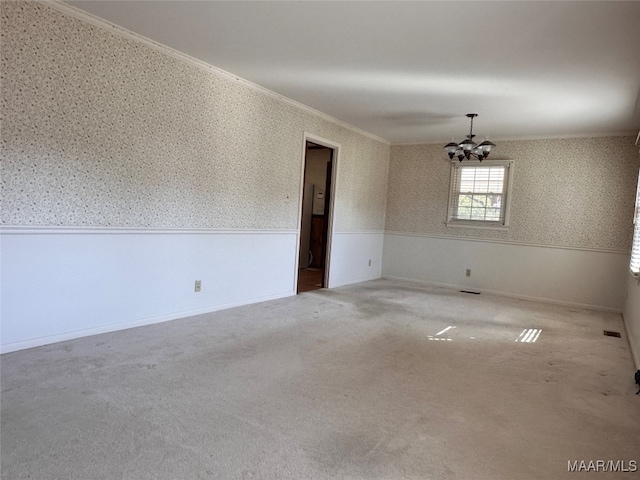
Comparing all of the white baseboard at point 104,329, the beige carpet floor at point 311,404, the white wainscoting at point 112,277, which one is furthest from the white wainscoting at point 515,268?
the white baseboard at point 104,329

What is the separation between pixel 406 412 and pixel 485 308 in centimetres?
356

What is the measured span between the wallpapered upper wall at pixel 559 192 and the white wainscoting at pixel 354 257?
0.89m

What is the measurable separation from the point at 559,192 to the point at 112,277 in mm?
5940

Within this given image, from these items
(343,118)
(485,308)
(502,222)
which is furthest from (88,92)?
(502,222)

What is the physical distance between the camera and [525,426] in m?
2.30

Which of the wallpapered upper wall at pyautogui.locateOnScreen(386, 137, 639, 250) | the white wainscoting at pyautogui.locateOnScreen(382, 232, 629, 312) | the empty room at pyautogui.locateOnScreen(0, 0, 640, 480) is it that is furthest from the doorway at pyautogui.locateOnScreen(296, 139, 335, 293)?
the empty room at pyautogui.locateOnScreen(0, 0, 640, 480)

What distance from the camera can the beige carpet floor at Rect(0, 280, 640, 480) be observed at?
1.82 m

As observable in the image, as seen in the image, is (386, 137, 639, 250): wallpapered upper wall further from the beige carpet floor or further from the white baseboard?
the white baseboard

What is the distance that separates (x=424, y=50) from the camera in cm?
341

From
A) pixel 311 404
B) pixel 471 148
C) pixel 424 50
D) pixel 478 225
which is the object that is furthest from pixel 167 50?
pixel 478 225

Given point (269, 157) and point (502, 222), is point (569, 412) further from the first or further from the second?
point (502, 222)

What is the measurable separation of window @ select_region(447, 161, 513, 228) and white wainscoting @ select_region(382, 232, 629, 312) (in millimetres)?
352

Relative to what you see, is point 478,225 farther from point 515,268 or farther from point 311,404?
point 311,404

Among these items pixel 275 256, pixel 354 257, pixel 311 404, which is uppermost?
pixel 275 256
